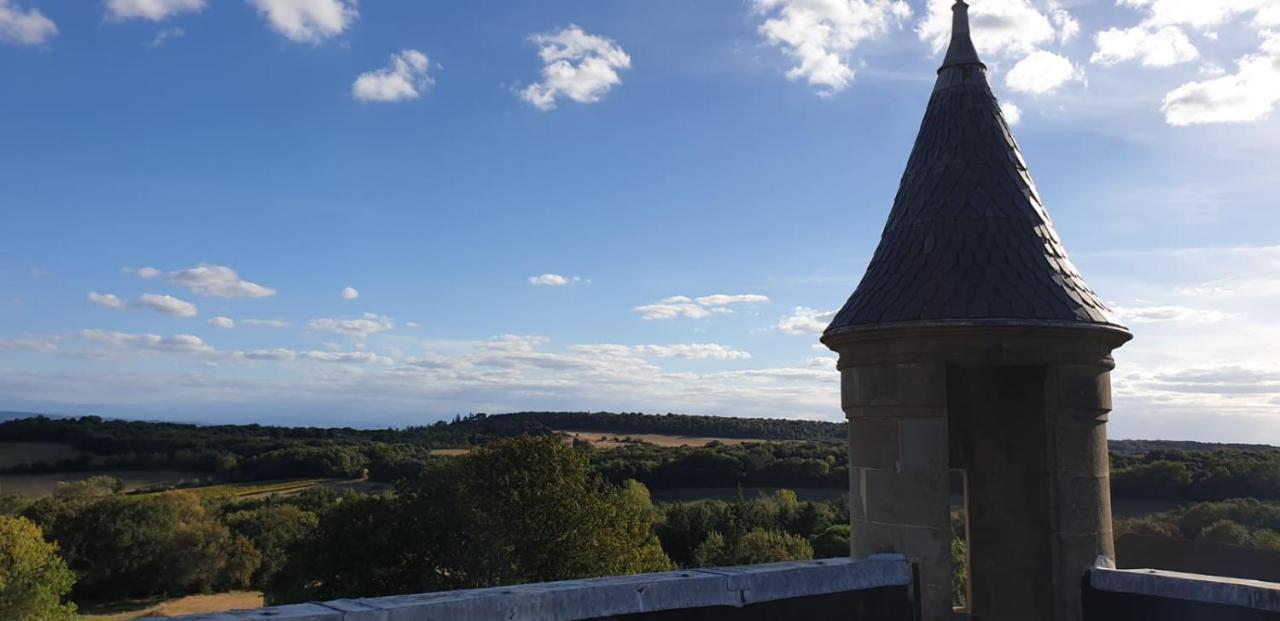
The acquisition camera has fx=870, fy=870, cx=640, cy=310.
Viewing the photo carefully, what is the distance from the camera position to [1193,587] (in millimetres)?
4738

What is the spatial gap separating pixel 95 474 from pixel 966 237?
2857 inches

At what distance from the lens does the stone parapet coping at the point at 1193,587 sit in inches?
176

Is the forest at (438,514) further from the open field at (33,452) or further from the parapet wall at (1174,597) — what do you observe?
the parapet wall at (1174,597)

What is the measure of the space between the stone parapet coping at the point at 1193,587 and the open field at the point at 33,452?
7902 cm

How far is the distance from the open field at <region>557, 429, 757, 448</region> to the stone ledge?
72.0 meters

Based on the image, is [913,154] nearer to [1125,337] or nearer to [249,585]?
[1125,337]

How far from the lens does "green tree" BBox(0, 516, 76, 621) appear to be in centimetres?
2602

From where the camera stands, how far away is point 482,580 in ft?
76.0

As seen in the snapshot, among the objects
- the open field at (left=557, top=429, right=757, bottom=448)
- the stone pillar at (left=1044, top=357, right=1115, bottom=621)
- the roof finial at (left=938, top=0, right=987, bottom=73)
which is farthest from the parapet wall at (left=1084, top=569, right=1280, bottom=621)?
the open field at (left=557, top=429, right=757, bottom=448)

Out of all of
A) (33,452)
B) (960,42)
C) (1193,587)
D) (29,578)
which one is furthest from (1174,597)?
(33,452)

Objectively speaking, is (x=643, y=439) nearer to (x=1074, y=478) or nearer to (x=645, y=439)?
(x=645, y=439)

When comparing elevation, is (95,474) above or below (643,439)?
below

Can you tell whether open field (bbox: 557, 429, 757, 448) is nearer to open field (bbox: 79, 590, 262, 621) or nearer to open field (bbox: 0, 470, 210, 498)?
open field (bbox: 0, 470, 210, 498)

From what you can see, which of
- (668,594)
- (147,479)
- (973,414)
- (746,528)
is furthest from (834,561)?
(147,479)
